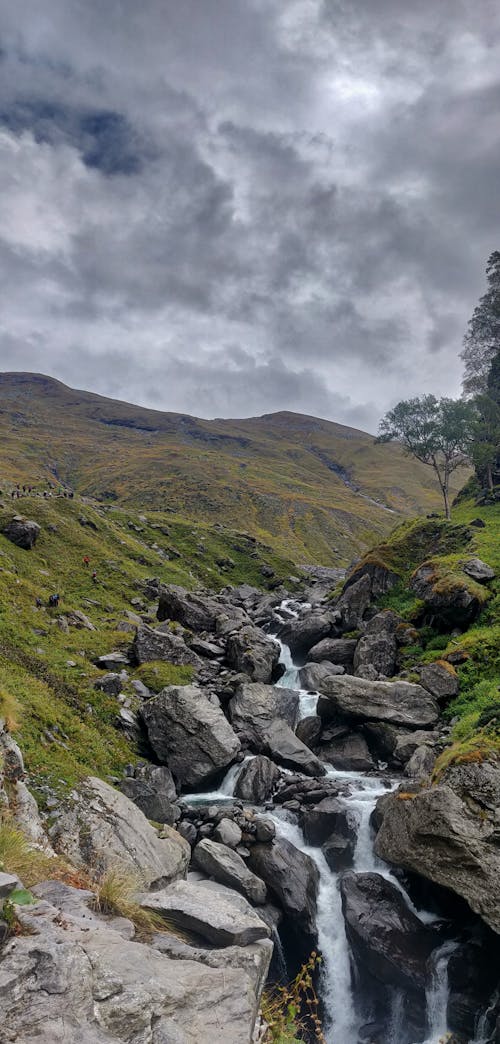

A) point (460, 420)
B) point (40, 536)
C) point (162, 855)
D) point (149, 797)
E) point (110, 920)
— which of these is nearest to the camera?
point (110, 920)

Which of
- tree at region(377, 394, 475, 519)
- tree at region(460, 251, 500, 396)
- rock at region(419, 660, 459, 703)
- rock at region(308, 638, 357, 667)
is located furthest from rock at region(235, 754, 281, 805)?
tree at region(460, 251, 500, 396)

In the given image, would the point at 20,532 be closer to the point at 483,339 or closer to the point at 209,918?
the point at 209,918

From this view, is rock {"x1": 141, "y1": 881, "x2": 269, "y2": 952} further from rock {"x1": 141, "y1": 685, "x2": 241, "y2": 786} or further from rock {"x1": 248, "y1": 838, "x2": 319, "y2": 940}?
rock {"x1": 141, "y1": 685, "x2": 241, "y2": 786}

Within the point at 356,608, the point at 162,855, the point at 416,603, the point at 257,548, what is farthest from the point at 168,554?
the point at 162,855

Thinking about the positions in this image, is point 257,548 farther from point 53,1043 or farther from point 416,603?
point 53,1043

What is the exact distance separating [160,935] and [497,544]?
38.5 metres

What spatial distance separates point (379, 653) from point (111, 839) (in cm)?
2356

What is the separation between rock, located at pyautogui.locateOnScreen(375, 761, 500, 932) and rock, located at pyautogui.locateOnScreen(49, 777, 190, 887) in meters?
7.83

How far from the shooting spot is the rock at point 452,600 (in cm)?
3183

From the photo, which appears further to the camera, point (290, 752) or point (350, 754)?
point (350, 754)

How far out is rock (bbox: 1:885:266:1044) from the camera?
5918mm

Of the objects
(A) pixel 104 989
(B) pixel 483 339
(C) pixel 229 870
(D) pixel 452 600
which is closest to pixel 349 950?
(C) pixel 229 870

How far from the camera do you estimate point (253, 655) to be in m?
36.8

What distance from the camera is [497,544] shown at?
40.2 meters
